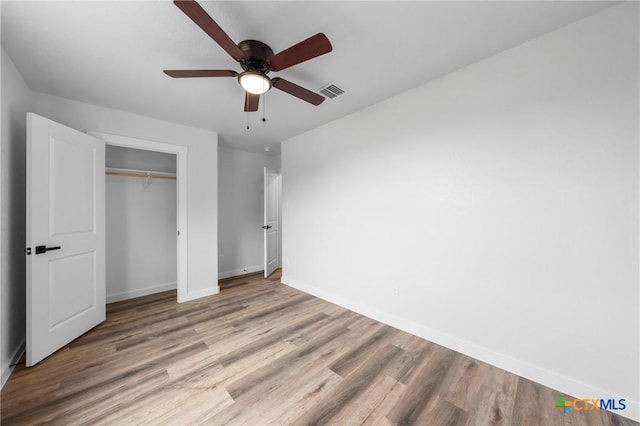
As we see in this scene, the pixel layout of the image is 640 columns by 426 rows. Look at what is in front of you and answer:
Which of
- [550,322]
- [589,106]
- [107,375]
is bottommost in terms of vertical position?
[107,375]

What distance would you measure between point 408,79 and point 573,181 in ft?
5.18

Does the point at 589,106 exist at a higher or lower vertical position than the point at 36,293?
higher

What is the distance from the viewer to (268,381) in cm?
177

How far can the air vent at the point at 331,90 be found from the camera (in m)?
2.37

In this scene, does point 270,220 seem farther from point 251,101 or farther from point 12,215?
point 12,215

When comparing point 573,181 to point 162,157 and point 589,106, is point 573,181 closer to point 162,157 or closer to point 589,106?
point 589,106

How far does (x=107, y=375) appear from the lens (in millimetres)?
1844

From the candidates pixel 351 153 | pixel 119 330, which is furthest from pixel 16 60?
pixel 351 153

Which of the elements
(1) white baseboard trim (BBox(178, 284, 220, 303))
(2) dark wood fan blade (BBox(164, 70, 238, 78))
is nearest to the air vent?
(2) dark wood fan blade (BBox(164, 70, 238, 78))

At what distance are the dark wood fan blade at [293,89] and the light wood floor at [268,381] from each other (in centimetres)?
231

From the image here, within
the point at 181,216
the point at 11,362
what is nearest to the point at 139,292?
the point at 181,216

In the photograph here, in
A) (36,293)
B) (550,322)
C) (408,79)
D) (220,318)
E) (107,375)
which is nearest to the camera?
(550,322)

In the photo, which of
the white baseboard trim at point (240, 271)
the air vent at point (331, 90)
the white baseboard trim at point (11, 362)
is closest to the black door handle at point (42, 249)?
the white baseboard trim at point (11, 362)

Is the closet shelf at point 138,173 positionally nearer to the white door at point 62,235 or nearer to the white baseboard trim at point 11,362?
the white door at point 62,235
